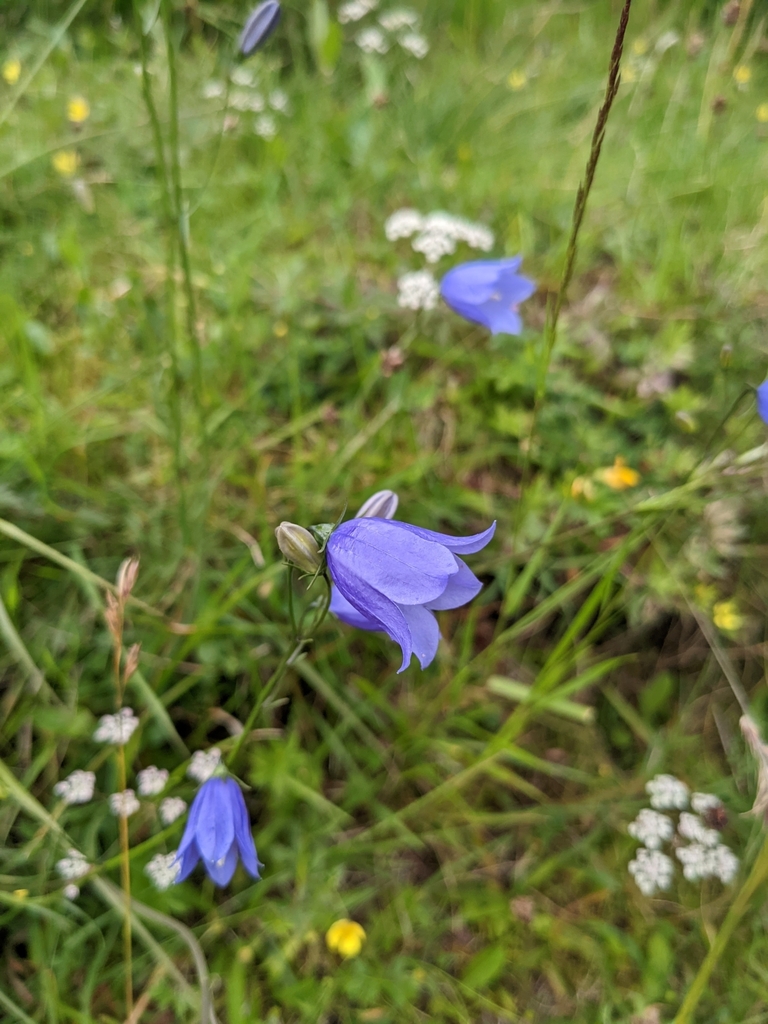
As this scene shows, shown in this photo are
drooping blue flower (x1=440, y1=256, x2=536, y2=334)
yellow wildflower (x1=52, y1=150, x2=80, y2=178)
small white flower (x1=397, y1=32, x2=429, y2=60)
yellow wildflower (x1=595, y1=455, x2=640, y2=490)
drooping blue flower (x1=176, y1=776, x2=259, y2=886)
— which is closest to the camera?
drooping blue flower (x1=176, y1=776, x2=259, y2=886)

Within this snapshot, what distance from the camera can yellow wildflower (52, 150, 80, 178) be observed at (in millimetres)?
2574

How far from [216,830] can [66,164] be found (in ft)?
8.29

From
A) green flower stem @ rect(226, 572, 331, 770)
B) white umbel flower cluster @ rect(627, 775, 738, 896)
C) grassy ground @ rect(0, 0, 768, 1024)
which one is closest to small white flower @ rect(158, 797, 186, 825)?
grassy ground @ rect(0, 0, 768, 1024)

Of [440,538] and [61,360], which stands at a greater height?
[440,538]

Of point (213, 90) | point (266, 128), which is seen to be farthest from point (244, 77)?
point (266, 128)

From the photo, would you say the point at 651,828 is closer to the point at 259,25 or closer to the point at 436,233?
the point at 436,233

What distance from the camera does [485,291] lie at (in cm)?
179

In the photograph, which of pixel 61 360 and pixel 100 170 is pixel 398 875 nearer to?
pixel 61 360

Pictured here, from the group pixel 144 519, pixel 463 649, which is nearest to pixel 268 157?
pixel 144 519

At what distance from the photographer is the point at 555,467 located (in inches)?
80.4

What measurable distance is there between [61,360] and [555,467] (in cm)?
155

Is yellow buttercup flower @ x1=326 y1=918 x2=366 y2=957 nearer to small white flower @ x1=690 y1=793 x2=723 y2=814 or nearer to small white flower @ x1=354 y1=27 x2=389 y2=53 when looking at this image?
small white flower @ x1=690 y1=793 x2=723 y2=814

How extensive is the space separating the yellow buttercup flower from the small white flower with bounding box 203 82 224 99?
9.76ft

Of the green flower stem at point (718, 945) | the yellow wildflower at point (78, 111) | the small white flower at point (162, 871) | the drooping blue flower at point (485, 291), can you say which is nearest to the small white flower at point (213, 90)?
the yellow wildflower at point (78, 111)
